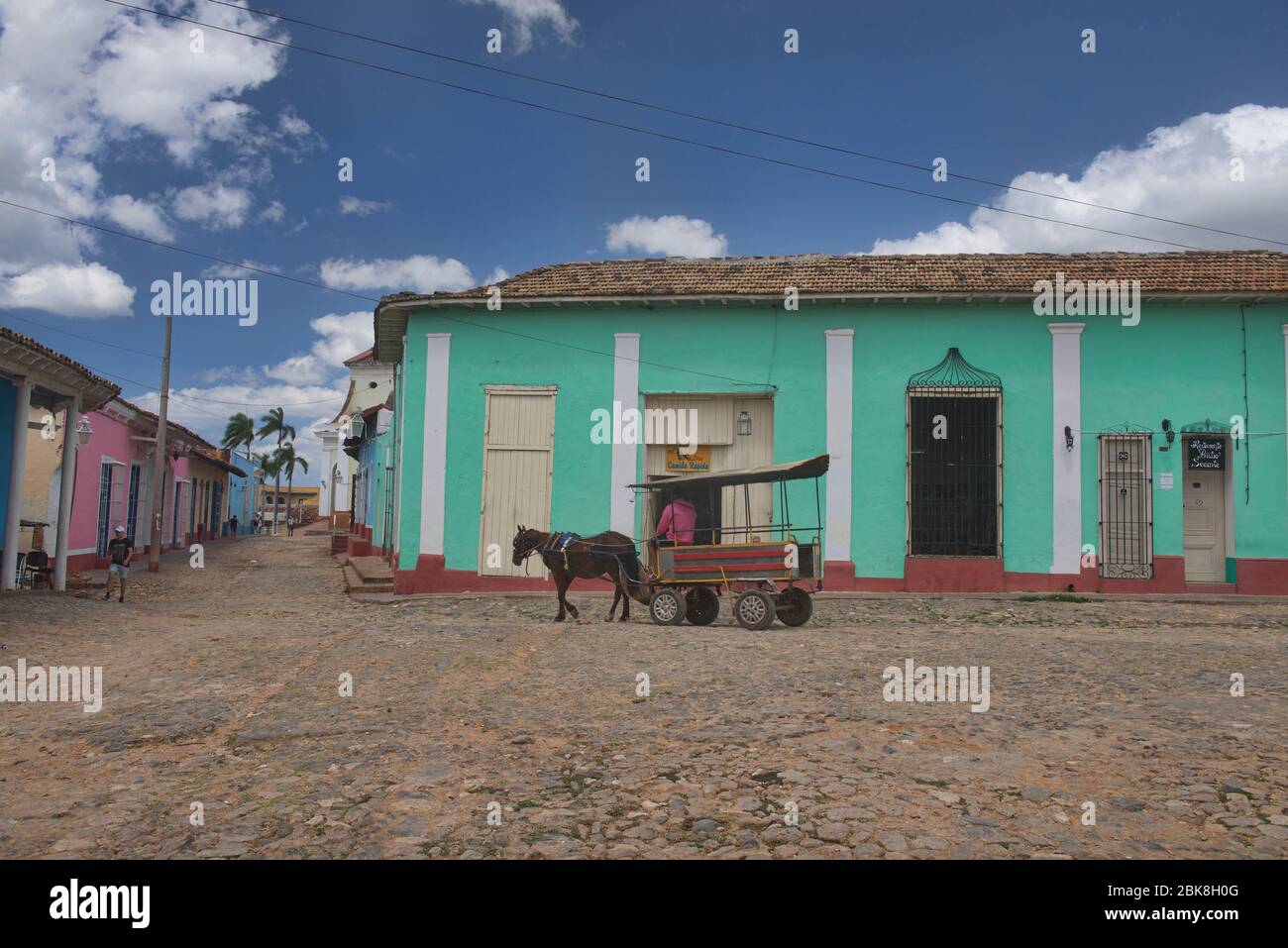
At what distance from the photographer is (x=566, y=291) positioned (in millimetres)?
15992

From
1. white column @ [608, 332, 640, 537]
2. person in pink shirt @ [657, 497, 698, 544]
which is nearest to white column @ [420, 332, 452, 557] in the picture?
white column @ [608, 332, 640, 537]

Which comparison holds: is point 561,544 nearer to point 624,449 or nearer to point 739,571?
point 739,571

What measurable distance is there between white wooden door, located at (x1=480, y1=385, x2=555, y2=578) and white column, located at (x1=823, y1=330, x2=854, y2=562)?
495cm

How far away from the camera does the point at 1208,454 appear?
15.3 metres

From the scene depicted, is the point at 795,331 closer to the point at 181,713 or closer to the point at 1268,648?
the point at 1268,648

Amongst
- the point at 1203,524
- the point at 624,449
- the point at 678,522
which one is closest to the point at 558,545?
the point at 678,522

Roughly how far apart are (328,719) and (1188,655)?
8.03 m

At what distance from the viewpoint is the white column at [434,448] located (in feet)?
52.5

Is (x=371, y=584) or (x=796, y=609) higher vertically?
(x=796, y=609)

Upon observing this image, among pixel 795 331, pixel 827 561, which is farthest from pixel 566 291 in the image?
pixel 827 561

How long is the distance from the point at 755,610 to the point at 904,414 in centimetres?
602

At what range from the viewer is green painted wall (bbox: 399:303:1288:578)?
15281 millimetres

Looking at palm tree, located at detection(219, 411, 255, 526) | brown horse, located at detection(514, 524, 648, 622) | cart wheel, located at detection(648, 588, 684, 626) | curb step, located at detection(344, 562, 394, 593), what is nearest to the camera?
cart wheel, located at detection(648, 588, 684, 626)

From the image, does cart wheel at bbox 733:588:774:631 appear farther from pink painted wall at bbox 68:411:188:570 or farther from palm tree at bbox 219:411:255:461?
palm tree at bbox 219:411:255:461
